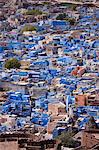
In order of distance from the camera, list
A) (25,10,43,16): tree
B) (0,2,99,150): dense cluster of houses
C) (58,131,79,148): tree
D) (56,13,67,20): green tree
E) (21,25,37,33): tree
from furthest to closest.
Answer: (25,10,43,16): tree, (56,13,67,20): green tree, (21,25,37,33): tree, (0,2,99,150): dense cluster of houses, (58,131,79,148): tree

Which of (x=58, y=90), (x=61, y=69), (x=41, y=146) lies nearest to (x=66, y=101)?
(x=58, y=90)

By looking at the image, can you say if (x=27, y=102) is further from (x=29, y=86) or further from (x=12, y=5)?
(x=12, y=5)

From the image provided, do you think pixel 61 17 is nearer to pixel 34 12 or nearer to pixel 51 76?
pixel 34 12

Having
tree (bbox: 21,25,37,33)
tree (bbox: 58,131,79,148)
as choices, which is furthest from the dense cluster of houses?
tree (bbox: 21,25,37,33)

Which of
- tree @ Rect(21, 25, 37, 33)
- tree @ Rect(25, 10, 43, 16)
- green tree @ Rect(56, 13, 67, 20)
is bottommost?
tree @ Rect(21, 25, 37, 33)

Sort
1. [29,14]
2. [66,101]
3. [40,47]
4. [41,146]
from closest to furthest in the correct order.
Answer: [41,146] → [66,101] → [40,47] → [29,14]

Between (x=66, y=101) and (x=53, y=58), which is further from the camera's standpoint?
(x=53, y=58)

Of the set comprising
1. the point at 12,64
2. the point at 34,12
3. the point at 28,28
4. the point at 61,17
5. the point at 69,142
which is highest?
the point at 34,12

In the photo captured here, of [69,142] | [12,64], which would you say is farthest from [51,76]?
[69,142]

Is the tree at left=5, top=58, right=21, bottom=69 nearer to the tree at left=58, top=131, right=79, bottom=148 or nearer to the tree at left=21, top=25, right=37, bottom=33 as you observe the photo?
the tree at left=21, top=25, right=37, bottom=33
